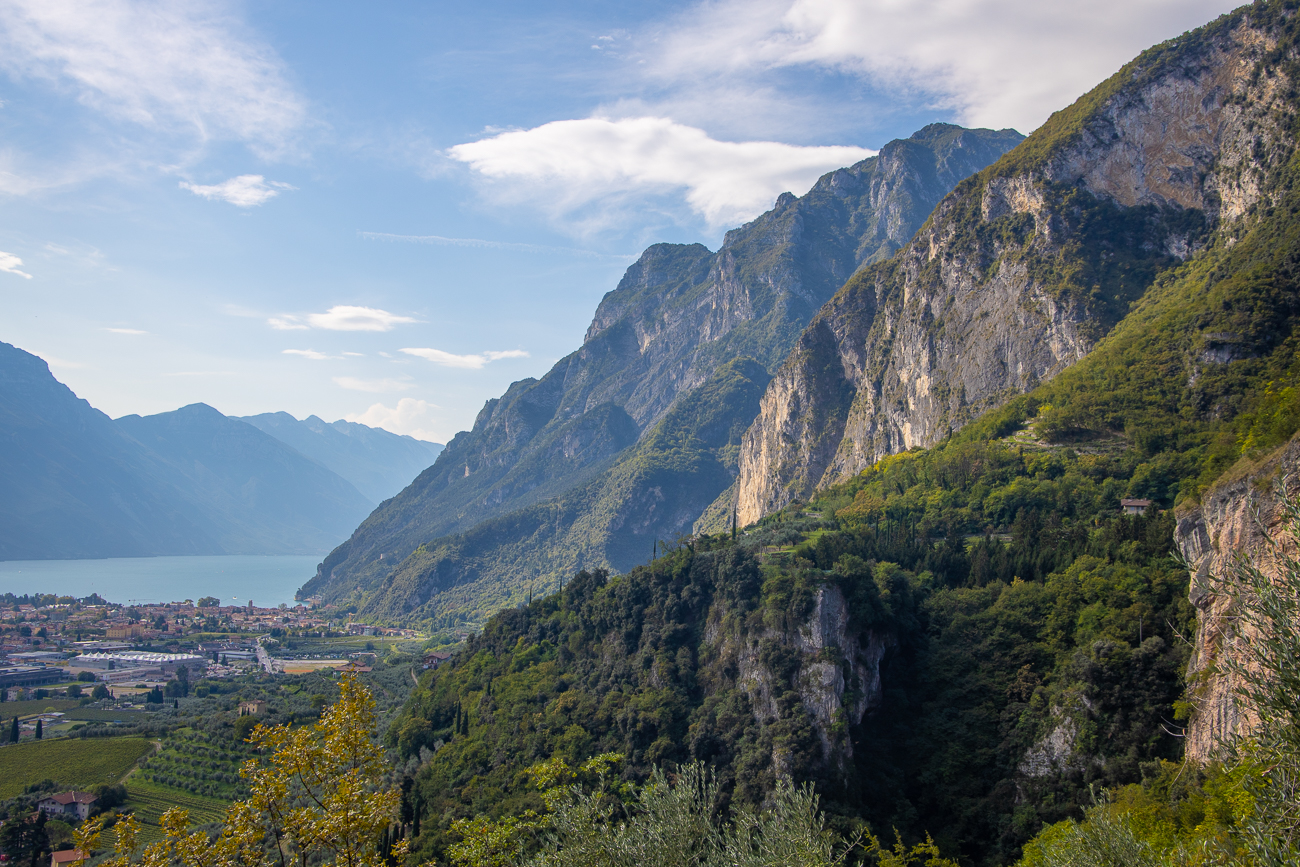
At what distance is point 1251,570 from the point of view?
13.7m

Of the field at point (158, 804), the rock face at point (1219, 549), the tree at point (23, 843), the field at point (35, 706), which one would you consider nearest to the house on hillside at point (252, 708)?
the field at point (158, 804)

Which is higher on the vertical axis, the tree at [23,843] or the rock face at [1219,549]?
the rock face at [1219,549]

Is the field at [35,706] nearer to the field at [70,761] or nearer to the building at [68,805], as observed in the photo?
the field at [70,761]

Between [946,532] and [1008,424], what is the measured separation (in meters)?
21.9

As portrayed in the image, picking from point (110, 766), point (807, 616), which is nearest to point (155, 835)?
point (110, 766)

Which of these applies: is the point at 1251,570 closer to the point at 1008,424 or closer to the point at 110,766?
the point at 1008,424

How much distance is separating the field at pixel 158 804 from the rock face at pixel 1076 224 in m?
107

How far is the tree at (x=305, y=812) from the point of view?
15.8m

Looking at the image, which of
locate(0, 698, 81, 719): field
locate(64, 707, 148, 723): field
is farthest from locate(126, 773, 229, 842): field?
locate(0, 698, 81, 719): field

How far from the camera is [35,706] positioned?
341 feet

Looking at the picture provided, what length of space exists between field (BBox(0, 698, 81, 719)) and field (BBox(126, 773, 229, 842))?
40.1 m

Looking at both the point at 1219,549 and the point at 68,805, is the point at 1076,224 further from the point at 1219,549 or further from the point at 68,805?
the point at 68,805

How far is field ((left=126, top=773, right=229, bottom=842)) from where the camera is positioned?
209 feet

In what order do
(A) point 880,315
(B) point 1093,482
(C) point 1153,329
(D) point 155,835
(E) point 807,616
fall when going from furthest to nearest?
(A) point 880,315 < (C) point 1153,329 < (B) point 1093,482 < (D) point 155,835 < (E) point 807,616
